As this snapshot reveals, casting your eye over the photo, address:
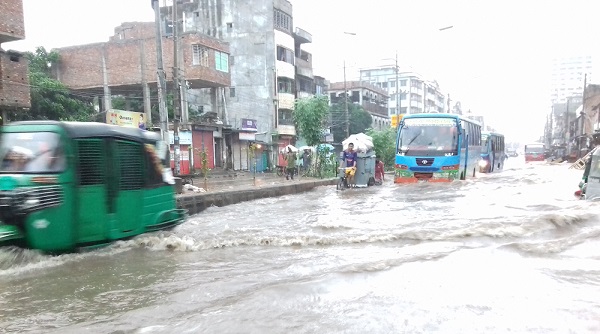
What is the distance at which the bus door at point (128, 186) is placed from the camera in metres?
7.06

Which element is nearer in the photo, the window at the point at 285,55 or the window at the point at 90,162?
the window at the point at 90,162

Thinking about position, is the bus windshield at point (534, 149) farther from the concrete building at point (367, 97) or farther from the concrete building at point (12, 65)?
the concrete building at point (12, 65)

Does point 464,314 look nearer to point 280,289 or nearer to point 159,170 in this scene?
point 280,289

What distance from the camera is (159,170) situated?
8.30 metres

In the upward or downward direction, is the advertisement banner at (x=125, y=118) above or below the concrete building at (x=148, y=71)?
below

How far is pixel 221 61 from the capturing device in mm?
30641

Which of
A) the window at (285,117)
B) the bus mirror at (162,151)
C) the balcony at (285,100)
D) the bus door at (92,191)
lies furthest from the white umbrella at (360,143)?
the window at (285,117)

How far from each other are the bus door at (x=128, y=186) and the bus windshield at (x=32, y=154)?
95 cm

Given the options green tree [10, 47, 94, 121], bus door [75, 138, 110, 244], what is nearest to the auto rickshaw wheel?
bus door [75, 138, 110, 244]

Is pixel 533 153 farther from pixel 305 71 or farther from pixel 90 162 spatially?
pixel 90 162

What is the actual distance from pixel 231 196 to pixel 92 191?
342 inches

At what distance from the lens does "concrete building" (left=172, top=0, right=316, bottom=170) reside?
36.7 m

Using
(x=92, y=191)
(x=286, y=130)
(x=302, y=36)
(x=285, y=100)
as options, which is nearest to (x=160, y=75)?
(x=92, y=191)

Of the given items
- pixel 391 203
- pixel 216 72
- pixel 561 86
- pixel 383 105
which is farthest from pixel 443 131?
pixel 561 86
